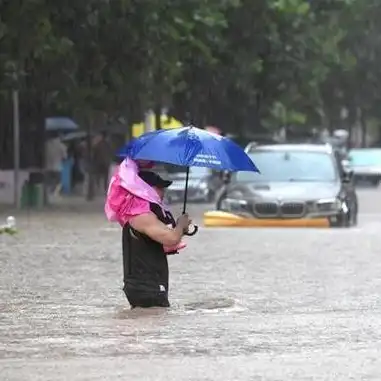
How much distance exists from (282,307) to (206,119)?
29066 mm

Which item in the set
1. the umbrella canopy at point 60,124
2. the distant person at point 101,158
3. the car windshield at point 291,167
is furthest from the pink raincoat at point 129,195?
Result: the umbrella canopy at point 60,124

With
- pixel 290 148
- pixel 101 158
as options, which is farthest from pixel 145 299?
pixel 101 158

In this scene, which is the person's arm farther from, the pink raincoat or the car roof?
the car roof

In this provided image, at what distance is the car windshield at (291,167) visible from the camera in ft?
78.3

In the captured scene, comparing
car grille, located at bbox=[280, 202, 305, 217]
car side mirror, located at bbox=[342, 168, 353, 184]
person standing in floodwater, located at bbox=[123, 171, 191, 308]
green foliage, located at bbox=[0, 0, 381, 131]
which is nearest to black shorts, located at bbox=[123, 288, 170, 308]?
person standing in floodwater, located at bbox=[123, 171, 191, 308]

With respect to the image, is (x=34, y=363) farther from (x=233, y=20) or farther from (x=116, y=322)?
(x=233, y=20)

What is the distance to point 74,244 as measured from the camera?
19.0 metres

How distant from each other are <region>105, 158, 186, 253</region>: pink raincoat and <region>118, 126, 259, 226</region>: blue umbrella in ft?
0.48

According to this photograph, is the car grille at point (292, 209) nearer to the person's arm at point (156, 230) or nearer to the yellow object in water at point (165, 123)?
the person's arm at point (156, 230)

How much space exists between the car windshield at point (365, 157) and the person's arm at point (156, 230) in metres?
43.4

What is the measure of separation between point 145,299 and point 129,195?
97 cm

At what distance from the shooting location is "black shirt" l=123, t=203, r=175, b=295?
11.0 m

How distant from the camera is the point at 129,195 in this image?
1090 cm

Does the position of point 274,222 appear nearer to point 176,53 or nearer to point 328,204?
point 328,204
